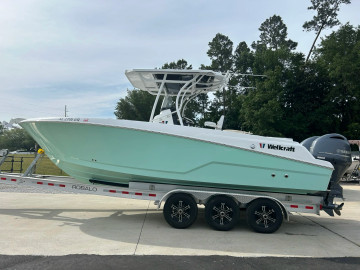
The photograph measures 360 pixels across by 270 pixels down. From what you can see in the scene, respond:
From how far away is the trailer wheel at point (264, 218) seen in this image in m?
5.93

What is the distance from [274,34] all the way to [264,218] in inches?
1577

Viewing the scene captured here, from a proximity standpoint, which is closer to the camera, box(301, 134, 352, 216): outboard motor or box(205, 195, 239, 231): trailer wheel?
box(205, 195, 239, 231): trailer wheel

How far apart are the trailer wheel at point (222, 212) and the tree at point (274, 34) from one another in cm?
3815

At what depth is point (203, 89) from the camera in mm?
7352

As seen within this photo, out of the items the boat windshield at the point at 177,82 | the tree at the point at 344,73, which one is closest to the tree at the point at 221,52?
the tree at the point at 344,73

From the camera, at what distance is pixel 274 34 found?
41.7 m

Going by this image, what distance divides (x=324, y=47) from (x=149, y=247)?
3014 cm

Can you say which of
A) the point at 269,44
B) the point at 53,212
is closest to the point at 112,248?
the point at 53,212

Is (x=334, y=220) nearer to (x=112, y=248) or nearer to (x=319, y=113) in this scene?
(x=112, y=248)

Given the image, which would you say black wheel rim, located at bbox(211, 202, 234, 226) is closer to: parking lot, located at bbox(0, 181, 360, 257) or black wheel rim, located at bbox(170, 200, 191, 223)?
parking lot, located at bbox(0, 181, 360, 257)

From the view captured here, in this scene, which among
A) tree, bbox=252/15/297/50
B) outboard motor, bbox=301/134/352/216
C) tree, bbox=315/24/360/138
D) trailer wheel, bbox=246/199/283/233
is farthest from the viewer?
tree, bbox=252/15/297/50

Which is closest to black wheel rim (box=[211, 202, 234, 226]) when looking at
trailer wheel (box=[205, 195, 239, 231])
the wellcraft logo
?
trailer wheel (box=[205, 195, 239, 231])

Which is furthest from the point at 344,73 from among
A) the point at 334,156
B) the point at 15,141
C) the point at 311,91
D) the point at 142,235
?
the point at 15,141

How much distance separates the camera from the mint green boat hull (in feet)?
19.1
